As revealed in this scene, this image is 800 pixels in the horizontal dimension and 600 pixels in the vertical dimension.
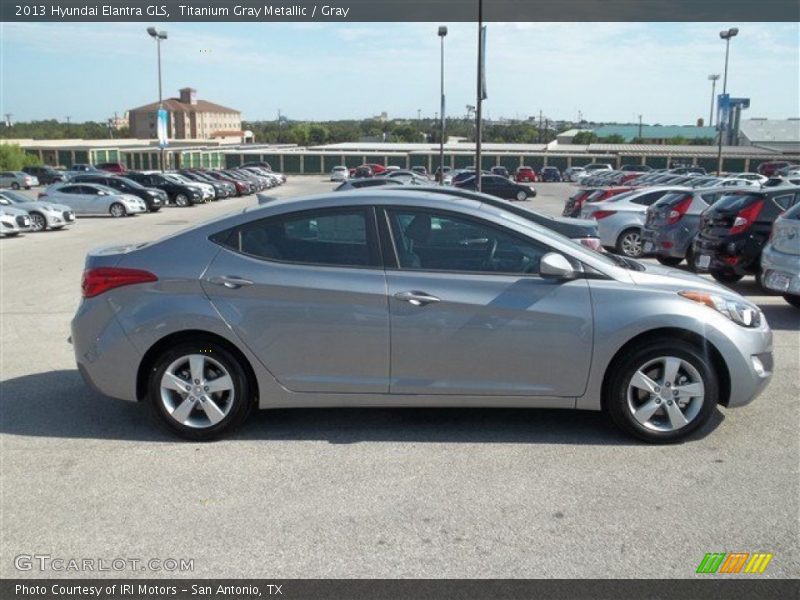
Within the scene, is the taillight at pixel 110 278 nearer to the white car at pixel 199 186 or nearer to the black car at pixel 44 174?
the white car at pixel 199 186

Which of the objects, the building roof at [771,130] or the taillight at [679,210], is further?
the building roof at [771,130]

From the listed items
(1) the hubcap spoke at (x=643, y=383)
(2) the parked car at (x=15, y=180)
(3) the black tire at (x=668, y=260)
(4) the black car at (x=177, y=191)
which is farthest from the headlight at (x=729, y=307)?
(2) the parked car at (x=15, y=180)

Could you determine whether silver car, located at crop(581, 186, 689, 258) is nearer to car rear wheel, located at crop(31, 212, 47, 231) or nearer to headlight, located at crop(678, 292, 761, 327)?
headlight, located at crop(678, 292, 761, 327)

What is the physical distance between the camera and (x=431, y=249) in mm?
5125

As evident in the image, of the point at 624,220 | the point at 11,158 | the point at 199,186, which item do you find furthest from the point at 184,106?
the point at 624,220

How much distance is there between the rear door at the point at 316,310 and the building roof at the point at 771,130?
3965 inches

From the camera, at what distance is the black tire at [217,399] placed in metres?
5.04

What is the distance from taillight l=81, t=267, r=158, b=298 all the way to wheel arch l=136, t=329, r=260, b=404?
413 mm

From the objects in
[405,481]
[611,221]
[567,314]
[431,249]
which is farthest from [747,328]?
[611,221]

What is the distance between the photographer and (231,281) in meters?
5.05

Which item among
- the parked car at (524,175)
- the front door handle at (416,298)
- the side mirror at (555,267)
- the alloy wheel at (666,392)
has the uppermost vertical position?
the side mirror at (555,267)

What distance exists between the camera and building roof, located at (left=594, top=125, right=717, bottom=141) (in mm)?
118625

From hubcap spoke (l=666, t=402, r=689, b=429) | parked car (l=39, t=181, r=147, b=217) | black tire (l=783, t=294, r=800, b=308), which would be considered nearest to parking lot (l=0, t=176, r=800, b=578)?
hubcap spoke (l=666, t=402, r=689, b=429)

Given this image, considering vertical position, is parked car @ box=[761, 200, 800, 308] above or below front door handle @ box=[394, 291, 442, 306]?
below
